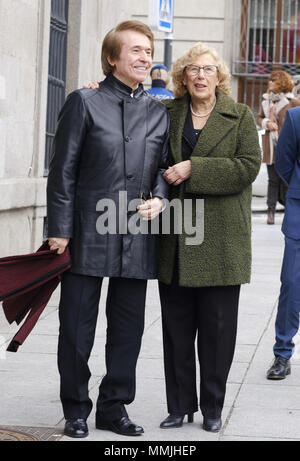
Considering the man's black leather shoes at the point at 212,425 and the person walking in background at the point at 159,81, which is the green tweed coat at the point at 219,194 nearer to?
the man's black leather shoes at the point at 212,425

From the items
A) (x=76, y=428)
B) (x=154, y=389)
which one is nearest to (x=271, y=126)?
(x=154, y=389)

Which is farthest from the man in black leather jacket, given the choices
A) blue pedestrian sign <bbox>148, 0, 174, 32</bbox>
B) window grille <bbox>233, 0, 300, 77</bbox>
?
window grille <bbox>233, 0, 300, 77</bbox>

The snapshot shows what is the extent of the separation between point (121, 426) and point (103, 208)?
1.03 metres

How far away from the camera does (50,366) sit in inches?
247

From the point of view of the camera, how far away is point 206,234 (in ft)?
16.5

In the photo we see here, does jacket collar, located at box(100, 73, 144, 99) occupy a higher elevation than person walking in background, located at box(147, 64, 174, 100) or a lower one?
lower

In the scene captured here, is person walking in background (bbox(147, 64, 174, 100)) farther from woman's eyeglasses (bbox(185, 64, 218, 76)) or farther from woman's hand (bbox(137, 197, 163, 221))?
woman's hand (bbox(137, 197, 163, 221))

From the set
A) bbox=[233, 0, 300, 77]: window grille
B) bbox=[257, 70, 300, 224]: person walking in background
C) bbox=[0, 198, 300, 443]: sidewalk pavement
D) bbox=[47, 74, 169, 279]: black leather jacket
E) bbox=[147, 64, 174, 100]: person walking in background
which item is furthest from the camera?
bbox=[233, 0, 300, 77]: window grille

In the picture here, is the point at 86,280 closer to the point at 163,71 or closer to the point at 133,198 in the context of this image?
the point at 133,198

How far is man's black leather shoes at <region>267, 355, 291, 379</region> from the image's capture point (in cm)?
620

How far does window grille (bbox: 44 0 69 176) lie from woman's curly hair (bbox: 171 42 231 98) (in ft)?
18.7

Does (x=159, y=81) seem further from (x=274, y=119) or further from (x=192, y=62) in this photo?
(x=192, y=62)

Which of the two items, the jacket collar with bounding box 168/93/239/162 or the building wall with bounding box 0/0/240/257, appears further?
the building wall with bounding box 0/0/240/257

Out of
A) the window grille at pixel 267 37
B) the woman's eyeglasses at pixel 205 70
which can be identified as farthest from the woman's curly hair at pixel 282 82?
the window grille at pixel 267 37
